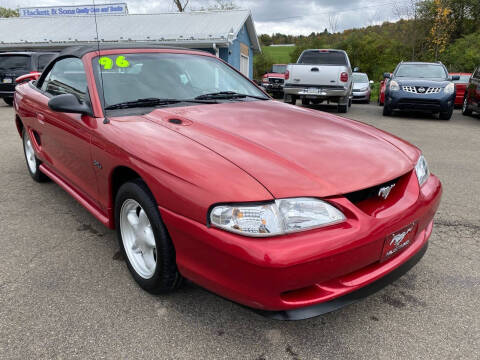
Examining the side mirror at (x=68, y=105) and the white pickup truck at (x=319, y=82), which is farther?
the white pickup truck at (x=319, y=82)

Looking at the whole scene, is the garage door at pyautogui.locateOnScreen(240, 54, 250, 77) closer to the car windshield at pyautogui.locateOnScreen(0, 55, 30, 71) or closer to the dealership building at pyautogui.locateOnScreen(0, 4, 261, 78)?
the dealership building at pyautogui.locateOnScreen(0, 4, 261, 78)

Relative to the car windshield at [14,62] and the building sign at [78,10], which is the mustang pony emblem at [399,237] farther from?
the building sign at [78,10]

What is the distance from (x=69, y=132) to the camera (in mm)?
2848

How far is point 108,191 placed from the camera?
7.97ft

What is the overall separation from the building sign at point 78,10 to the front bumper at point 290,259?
84.4 ft

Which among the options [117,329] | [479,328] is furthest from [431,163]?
[117,329]

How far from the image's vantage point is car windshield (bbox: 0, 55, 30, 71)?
452 inches

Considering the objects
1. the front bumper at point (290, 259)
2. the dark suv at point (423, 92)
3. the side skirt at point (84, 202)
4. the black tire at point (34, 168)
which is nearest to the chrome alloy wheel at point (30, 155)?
the black tire at point (34, 168)

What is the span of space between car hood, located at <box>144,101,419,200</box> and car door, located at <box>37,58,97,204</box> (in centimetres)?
58

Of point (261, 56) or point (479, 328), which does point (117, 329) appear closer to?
point (479, 328)

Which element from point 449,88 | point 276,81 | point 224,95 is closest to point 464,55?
point 276,81

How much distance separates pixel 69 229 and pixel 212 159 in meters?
1.90

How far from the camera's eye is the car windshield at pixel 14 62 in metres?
11.5

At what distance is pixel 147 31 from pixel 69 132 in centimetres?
1869
